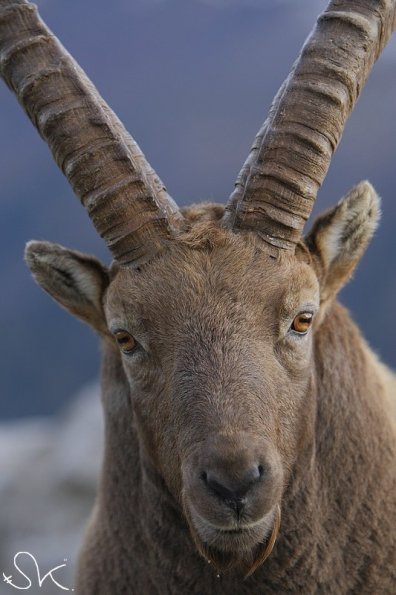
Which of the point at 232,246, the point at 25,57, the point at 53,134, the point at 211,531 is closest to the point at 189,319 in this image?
the point at 232,246

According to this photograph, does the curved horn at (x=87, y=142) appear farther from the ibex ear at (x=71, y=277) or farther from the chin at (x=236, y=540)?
the chin at (x=236, y=540)

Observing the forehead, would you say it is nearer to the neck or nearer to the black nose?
the neck

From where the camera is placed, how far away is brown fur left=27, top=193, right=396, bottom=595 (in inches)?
Result: 215

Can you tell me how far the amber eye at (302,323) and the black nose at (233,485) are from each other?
123cm

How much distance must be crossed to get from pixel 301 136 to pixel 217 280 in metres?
1.18

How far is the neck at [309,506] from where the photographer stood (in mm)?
6266

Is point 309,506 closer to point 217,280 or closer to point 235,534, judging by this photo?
point 235,534

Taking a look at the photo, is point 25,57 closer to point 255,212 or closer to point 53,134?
point 53,134

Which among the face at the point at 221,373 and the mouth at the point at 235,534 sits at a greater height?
the face at the point at 221,373

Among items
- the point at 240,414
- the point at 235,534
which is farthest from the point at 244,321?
the point at 235,534

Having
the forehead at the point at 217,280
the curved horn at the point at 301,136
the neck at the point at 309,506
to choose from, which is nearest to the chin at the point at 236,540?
the neck at the point at 309,506

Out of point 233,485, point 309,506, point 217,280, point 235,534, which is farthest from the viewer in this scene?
point 309,506

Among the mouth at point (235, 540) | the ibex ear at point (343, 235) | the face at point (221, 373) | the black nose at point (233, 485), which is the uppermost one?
the ibex ear at point (343, 235)

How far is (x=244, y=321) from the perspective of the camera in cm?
571
